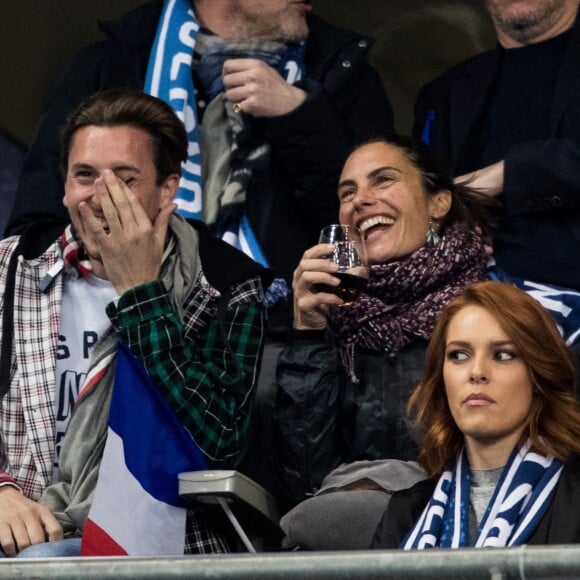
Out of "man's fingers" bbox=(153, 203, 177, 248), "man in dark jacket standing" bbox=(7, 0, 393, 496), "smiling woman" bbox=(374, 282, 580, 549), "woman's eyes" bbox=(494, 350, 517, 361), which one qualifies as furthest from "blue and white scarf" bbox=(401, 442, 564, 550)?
"man in dark jacket standing" bbox=(7, 0, 393, 496)

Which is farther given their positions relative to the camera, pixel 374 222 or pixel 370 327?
pixel 374 222

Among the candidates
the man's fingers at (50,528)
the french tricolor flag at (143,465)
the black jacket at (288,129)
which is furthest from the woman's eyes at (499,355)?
the black jacket at (288,129)

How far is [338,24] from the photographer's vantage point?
5941 mm

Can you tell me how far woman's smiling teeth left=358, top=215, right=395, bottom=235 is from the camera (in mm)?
4312

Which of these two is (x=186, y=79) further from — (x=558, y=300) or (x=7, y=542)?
(x=7, y=542)

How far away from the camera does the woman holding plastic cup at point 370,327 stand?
3941 mm

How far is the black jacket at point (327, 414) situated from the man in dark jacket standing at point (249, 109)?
1.22 feet

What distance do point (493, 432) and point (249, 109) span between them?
1.52 metres

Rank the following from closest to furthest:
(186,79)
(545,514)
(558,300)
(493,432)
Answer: (545,514), (493,432), (558,300), (186,79)

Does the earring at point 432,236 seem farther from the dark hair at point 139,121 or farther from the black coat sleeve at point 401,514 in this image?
the black coat sleeve at point 401,514

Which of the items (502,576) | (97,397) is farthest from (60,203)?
(502,576)

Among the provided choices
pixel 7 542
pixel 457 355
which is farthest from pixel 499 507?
pixel 7 542

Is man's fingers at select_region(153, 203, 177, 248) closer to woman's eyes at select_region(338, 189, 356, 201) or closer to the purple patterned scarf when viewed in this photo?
the purple patterned scarf

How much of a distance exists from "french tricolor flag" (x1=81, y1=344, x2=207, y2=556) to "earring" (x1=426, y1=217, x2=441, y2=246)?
939 mm
